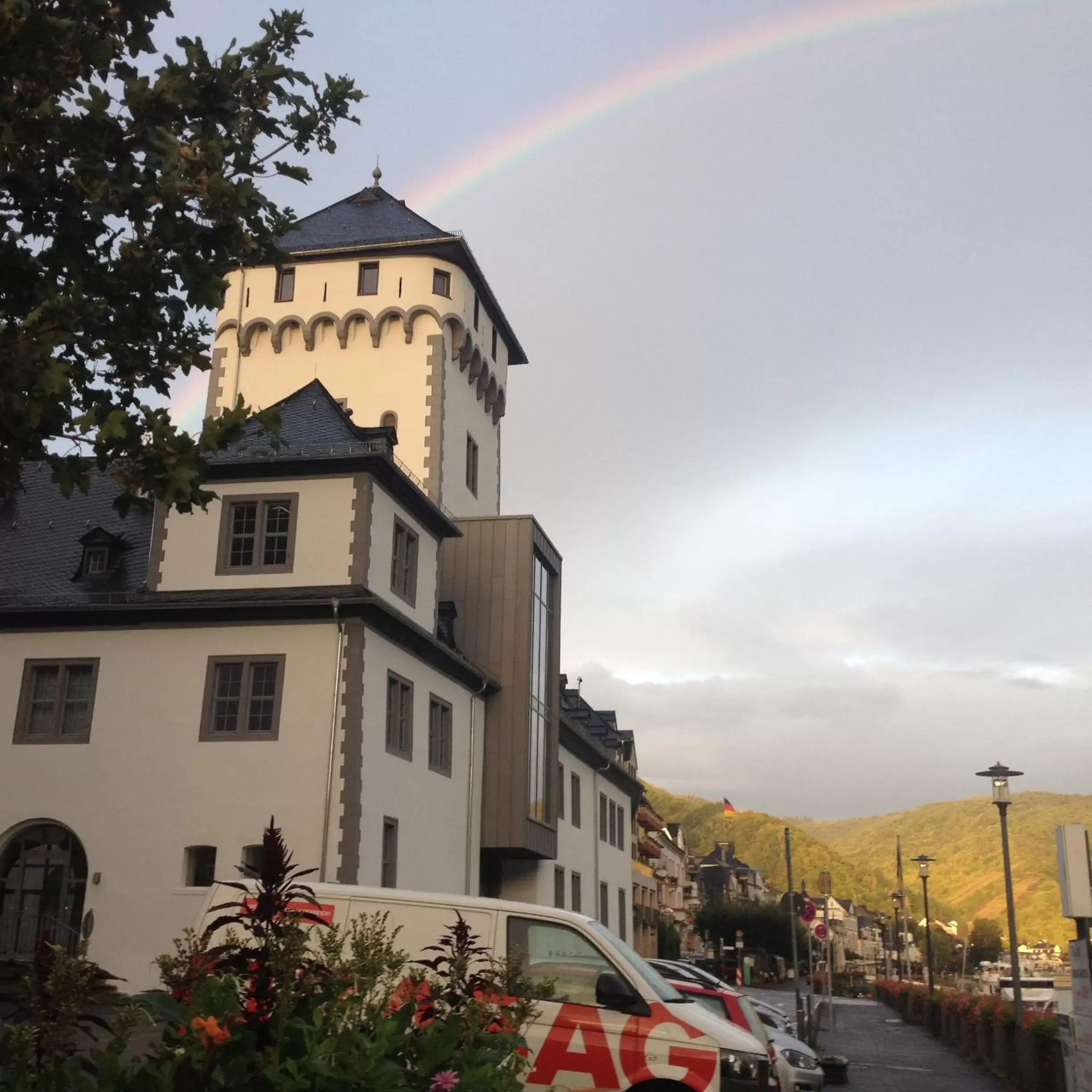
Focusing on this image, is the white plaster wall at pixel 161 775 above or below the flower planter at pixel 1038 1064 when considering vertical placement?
above

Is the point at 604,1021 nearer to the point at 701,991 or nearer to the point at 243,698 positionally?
the point at 701,991

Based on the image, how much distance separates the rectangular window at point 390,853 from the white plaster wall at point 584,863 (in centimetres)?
839

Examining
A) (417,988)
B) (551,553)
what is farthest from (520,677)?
(417,988)

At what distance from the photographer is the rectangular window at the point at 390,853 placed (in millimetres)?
25297

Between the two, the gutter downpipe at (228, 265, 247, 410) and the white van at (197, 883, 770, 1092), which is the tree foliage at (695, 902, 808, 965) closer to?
the gutter downpipe at (228, 265, 247, 410)

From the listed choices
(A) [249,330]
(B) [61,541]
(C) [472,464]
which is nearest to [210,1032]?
(B) [61,541]

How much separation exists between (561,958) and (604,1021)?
0.67 meters

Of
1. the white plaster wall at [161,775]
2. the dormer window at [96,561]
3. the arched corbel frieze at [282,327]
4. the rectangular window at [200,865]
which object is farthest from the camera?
the arched corbel frieze at [282,327]

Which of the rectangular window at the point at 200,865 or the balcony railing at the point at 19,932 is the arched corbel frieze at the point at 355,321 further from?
the balcony railing at the point at 19,932

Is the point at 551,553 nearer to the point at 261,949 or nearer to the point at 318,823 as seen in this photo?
the point at 318,823

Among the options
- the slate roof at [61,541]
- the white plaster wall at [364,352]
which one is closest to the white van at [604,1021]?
the slate roof at [61,541]

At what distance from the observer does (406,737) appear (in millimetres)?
26844

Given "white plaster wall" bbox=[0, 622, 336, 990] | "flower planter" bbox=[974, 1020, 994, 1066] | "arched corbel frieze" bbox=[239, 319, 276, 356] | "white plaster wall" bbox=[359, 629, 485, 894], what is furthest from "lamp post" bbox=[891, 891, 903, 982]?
"white plaster wall" bbox=[0, 622, 336, 990]

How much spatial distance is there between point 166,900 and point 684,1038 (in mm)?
16469
